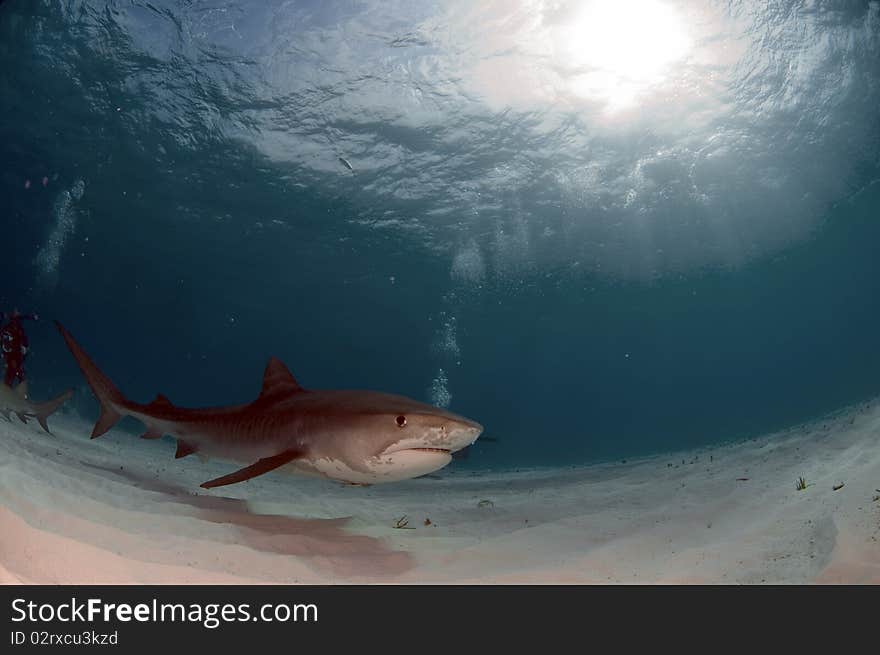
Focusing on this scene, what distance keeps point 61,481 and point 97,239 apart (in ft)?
132

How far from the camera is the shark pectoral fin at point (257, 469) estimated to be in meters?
3.53

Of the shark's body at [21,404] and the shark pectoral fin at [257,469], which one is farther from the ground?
the shark's body at [21,404]

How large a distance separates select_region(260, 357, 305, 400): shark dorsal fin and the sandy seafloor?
1.21 m

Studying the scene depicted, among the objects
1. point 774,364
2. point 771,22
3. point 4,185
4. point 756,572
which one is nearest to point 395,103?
point 771,22

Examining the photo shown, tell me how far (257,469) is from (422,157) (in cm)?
1935

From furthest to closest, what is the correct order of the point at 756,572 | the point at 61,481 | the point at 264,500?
1. the point at 264,500
2. the point at 61,481
3. the point at 756,572

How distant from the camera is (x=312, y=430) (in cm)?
405

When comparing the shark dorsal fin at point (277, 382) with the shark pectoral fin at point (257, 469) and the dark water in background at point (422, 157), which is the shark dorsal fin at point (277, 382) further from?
the dark water in background at point (422, 157)

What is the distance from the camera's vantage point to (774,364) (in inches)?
5507

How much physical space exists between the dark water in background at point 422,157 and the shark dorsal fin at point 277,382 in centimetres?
1119

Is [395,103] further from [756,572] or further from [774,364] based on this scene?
[774,364]

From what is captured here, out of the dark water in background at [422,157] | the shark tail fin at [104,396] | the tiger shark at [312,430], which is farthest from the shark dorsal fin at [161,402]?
the dark water in background at [422,157]
